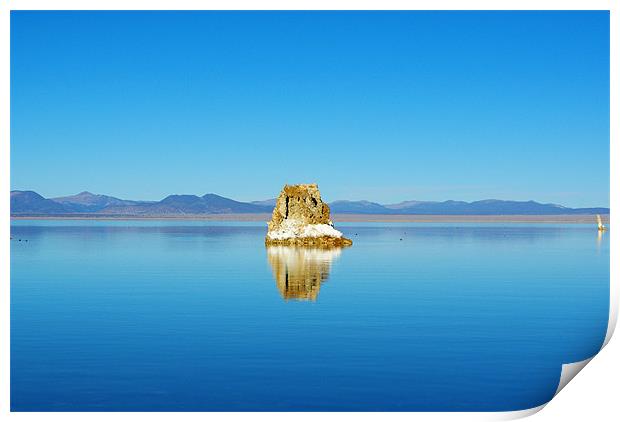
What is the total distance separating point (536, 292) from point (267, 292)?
9694mm

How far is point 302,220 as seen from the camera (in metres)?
62.2

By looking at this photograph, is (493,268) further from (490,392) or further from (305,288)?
(490,392)

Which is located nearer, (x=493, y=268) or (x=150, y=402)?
(x=150, y=402)

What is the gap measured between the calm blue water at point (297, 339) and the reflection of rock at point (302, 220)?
27.4 metres

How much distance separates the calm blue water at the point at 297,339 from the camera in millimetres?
11523

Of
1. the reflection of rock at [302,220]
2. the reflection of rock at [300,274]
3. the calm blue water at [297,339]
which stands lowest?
the calm blue water at [297,339]

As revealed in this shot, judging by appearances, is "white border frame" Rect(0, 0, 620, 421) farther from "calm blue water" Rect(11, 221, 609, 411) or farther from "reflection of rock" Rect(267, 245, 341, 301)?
"reflection of rock" Rect(267, 245, 341, 301)

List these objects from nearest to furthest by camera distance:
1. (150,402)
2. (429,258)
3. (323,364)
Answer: (150,402) < (323,364) < (429,258)

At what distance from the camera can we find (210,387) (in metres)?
11.9

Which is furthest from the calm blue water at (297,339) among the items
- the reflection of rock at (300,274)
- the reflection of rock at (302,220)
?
the reflection of rock at (302,220)
